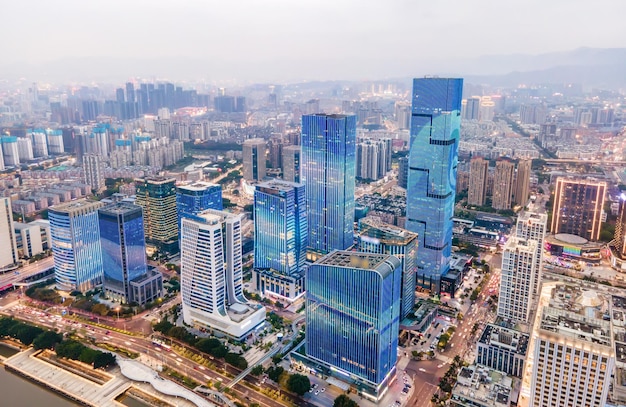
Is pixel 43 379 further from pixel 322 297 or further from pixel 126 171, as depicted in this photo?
pixel 126 171

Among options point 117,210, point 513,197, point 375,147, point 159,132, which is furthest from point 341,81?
point 117,210

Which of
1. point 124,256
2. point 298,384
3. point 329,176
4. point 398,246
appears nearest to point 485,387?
point 298,384

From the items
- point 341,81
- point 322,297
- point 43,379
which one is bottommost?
point 43,379

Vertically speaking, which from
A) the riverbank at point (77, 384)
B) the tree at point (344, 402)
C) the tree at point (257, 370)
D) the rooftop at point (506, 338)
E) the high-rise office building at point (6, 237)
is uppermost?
the high-rise office building at point (6, 237)

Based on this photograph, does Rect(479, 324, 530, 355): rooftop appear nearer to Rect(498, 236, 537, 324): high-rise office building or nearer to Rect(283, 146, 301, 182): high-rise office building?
Rect(498, 236, 537, 324): high-rise office building

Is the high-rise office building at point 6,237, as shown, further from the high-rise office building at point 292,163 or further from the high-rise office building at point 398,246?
the high-rise office building at point 292,163

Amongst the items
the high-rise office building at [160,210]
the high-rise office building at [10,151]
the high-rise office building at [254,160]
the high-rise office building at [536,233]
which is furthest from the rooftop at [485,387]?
the high-rise office building at [10,151]
